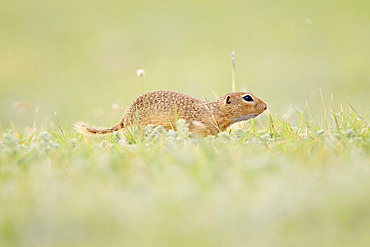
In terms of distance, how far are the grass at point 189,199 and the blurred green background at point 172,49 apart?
439 inches

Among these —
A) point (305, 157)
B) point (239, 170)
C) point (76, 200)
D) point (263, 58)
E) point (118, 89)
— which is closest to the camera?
point (76, 200)

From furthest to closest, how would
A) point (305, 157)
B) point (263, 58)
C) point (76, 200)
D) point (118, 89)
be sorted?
1. point (263, 58)
2. point (118, 89)
3. point (305, 157)
4. point (76, 200)

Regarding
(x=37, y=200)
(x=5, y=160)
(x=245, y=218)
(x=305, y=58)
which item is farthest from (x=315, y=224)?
(x=305, y=58)

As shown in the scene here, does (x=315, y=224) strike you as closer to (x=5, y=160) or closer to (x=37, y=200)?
(x=37, y=200)

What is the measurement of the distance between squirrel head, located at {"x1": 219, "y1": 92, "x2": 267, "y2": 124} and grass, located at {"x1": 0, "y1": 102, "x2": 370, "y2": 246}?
1.83 meters

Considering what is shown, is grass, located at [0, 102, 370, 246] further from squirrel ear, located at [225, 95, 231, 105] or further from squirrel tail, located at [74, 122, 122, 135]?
squirrel ear, located at [225, 95, 231, 105]

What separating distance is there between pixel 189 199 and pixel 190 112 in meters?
2.80

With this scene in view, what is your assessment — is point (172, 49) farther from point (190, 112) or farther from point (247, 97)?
point (190, 112)

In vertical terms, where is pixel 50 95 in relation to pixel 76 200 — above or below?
above

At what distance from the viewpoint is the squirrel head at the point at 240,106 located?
18.6ft

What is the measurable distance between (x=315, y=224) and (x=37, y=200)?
1.46 meters

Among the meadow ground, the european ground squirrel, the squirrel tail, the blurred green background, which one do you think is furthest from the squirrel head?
the blurred green background

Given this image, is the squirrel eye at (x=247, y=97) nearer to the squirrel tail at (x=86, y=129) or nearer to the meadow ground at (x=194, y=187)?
the meadow ground at (x=194, y=187)

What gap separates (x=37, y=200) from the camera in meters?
2.88
